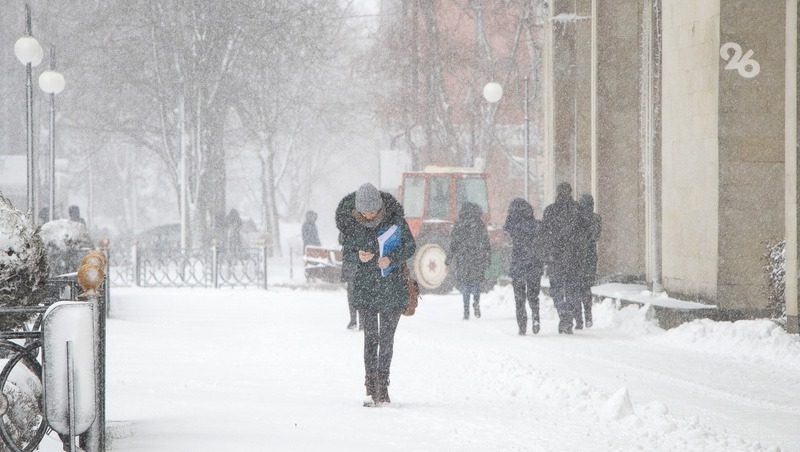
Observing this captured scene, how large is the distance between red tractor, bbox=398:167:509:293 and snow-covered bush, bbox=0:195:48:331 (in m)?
19.9

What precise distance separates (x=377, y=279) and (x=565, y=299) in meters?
7.52

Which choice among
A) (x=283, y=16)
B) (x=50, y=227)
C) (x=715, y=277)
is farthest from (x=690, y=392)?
(x=283, y=16)

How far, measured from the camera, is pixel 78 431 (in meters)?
6.02

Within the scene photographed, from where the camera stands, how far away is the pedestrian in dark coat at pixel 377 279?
31.9ft

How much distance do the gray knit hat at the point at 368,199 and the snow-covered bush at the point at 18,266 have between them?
2.92 meters

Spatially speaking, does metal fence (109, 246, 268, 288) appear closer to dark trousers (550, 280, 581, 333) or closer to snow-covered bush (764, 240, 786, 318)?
dark trousers (550, 280, 581, 333)

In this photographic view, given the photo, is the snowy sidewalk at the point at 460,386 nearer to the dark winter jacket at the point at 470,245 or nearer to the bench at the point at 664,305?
the bench at the point at 664,305

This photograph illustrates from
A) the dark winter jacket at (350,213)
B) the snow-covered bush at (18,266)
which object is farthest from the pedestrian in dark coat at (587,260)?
the snow-covered bush at (18,266)

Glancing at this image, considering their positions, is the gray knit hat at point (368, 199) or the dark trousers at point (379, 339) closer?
the gray knit hat at point (368, 199)

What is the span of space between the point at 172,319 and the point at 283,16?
19.3 m

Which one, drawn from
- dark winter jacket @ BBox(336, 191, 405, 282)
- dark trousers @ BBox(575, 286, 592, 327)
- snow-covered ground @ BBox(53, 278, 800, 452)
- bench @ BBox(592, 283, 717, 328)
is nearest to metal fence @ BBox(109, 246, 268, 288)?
snow-covered ground @ BBox(53, 278, 800, 452)

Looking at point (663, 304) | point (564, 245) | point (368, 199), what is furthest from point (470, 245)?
point (368, 199)

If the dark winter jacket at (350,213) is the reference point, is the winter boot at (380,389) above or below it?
below

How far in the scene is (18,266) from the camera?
6.99m
